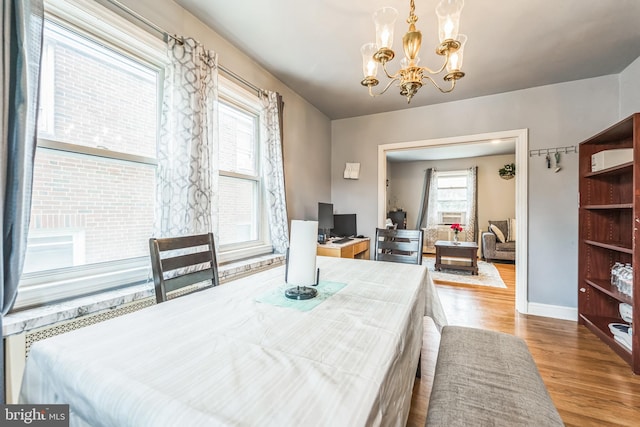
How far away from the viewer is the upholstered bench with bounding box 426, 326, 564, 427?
0.82 meters

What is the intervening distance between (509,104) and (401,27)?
1.92 meters

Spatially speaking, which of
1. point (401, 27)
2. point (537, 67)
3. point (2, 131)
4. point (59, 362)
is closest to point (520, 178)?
point (537, 67)

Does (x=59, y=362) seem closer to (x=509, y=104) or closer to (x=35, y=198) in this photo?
(x=35, y=198)

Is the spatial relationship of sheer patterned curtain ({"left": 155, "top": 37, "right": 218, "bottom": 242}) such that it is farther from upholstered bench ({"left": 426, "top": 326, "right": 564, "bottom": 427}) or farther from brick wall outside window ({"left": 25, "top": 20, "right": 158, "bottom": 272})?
upholstered bench ({"left": 426, "top": 326, "right": 564, "bottom": 427})

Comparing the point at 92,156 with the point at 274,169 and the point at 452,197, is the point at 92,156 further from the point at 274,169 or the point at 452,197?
the point at 452,197

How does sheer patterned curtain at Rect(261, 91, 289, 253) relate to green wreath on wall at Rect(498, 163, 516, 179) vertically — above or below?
below

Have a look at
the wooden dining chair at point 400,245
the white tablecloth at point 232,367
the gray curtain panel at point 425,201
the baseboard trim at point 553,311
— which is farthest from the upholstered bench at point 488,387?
the gray curtain panel at point 425,201

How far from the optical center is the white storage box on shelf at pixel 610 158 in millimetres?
2236

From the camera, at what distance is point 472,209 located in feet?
21.6

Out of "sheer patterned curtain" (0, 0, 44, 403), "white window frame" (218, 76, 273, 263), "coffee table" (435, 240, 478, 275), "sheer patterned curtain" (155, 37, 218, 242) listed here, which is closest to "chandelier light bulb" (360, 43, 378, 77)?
"sheer patterned curtain" (155, 37, 218, 242)

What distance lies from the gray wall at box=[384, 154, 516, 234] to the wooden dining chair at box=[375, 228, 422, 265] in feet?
17.9

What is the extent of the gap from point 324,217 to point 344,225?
1.55 feet

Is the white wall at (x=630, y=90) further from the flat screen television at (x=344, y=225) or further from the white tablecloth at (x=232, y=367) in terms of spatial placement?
the white tablecloth at (x=232, y=367)

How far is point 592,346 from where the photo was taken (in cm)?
224
